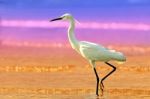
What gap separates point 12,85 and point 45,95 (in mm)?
5370

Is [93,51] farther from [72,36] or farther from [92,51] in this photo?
[72,36]

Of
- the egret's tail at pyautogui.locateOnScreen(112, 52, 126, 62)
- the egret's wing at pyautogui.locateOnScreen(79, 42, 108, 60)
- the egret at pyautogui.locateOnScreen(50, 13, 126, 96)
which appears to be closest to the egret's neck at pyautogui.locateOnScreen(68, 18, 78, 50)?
the egret at pyautogui.locateOnScreen(50, 13, 126, 96)

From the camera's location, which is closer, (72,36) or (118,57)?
(118,57)

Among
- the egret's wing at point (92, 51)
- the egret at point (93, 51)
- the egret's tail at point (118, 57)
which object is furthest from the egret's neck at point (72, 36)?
the egret's tail at point (118, 57)

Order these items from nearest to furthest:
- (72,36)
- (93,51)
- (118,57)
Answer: (118,57), (93,51), (72,36)

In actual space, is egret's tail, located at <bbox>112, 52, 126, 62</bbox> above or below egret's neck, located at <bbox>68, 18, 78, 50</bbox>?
below

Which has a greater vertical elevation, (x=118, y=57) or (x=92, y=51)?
(x=92, y=51)

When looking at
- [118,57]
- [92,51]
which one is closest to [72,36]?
[92,51]

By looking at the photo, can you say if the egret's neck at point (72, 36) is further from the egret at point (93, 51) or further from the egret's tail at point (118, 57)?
the egret's tail at point (118, 57)

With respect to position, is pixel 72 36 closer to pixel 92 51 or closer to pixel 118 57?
pixel 92 51

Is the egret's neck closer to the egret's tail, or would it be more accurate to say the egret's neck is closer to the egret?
the egret

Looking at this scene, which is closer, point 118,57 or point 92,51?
point 118,57

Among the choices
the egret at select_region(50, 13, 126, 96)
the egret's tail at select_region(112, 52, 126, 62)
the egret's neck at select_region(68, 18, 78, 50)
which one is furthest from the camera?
the egret's neck at select_region(68, 18, 78, 50)

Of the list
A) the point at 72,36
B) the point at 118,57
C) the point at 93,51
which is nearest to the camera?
the point at 118,57
